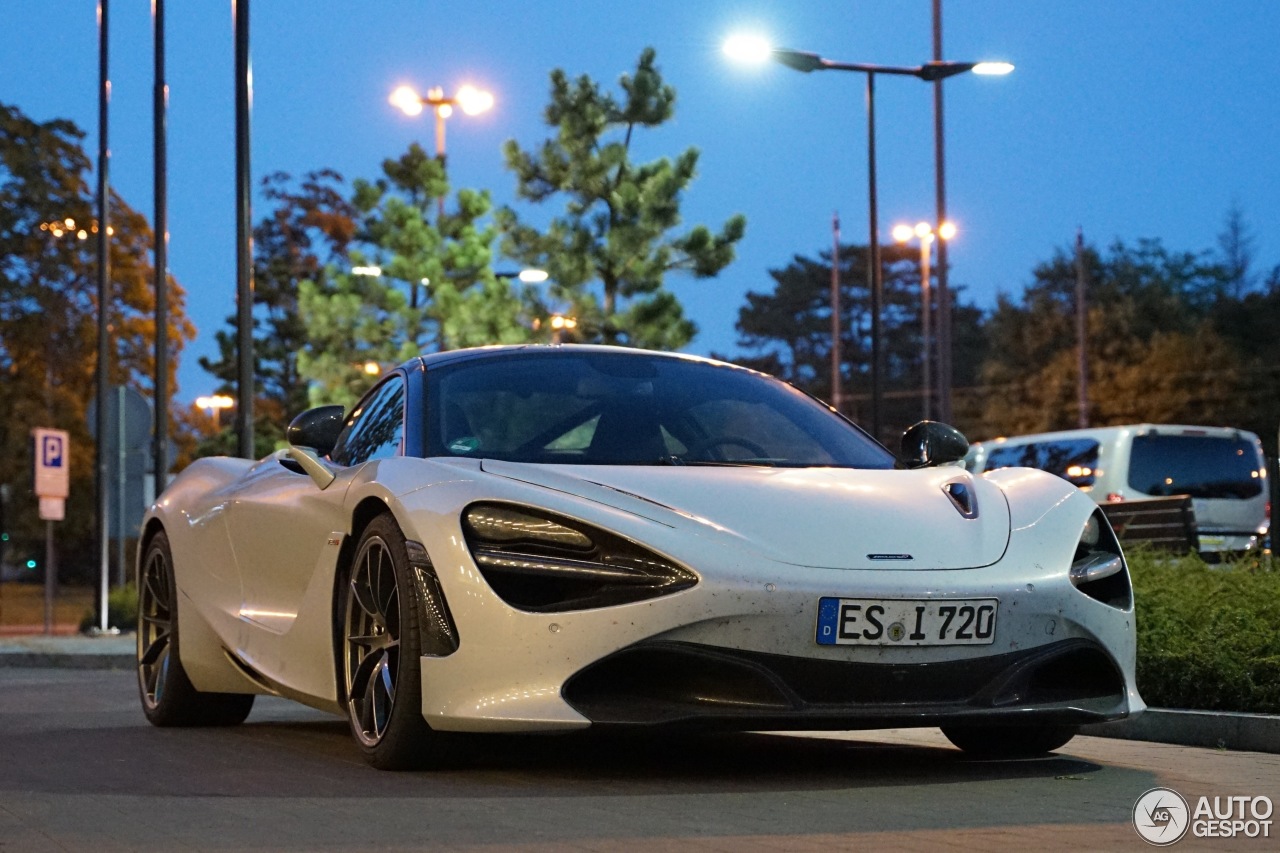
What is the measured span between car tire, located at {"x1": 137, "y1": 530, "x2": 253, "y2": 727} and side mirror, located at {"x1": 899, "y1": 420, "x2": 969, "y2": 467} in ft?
10.4

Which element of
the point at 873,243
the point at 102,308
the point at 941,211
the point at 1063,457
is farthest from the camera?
the point at 941,211

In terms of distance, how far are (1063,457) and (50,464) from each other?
11.2 m

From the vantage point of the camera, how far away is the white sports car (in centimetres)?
594

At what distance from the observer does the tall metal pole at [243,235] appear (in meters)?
20.7

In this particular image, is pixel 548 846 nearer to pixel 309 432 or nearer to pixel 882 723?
pixel 882 723

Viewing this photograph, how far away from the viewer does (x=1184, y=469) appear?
23109 mm

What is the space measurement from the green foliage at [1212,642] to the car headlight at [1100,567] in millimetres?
1808

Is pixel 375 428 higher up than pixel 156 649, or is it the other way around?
pixel 375 428

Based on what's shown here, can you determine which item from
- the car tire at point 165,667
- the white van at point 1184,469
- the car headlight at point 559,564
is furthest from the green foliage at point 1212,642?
the white van at point 1184,469

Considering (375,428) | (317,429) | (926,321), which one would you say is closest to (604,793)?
(375,428)

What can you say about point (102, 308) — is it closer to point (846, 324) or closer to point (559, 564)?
point (559, 564)

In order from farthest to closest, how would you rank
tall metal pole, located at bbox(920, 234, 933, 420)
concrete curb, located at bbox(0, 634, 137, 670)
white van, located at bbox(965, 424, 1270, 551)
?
1. tall metal pole, located at bbox(920, 234, 933, 420)
2. white van, located at bbox(965, 424, 1270, 551)
3. concrete curb, located at bbox(0, 634, 137, 670)

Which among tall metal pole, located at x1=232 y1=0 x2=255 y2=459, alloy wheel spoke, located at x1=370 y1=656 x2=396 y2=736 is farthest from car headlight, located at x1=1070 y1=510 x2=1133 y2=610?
tall metal pole, located at x1=232 y1=0 x2=255 y2=459

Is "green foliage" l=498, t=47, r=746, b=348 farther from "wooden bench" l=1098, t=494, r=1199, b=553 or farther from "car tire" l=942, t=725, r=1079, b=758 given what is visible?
"car tire" l=942, t=725, r=1079, b=758
